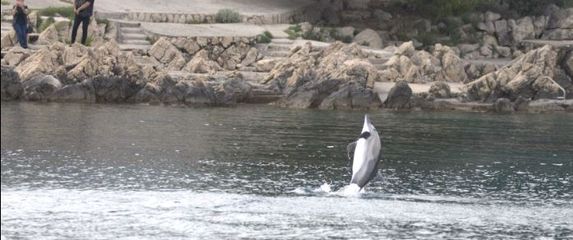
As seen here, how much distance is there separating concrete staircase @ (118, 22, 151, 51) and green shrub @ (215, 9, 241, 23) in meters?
4.67

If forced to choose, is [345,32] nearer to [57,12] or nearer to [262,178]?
[57,12]

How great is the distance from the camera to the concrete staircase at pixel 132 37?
153 ft

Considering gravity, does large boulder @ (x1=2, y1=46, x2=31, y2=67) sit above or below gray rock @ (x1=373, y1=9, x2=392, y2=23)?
below

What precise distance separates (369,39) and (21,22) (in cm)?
1608

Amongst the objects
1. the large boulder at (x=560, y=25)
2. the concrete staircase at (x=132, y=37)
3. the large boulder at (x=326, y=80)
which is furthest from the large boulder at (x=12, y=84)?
the large boulder at (x=560, y=25)

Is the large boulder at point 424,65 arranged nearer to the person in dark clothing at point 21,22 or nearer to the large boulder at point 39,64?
the large boulder at point 39,64

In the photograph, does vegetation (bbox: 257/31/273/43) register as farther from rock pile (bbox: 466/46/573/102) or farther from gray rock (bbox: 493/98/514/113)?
gray rock (bbox: 493/98/514/113)

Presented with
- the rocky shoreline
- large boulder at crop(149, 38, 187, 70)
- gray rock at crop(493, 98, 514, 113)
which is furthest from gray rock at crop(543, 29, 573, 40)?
large boulder at crop(149, 38, 187, 70)

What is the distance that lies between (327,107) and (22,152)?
18.1 m

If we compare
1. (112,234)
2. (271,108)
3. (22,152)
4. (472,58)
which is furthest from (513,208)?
(472,58)

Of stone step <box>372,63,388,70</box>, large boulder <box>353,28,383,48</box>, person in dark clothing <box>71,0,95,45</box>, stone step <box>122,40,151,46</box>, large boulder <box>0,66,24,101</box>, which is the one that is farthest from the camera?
large boulder <box>353,28,383,48</box>

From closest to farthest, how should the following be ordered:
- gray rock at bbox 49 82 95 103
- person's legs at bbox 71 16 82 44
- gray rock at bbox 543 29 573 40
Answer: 1. gray rock at bbox 49 82 95 103
2. person's legs at bbox 71 16 82 44
3. gray rock at bbox 543 29 573 40

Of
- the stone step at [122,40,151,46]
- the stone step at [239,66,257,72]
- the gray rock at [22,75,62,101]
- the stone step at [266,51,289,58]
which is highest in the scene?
the stone step at [122,40,151,46]

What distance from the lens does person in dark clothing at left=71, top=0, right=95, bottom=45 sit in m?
42.5
